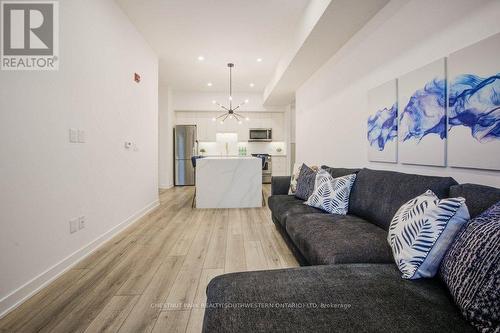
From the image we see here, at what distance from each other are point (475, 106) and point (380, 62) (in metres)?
1.19

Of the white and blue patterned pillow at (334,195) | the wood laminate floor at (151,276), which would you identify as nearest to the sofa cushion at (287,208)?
the white and blue patterned pillow at (334,195)

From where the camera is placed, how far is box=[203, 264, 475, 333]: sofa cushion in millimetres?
734

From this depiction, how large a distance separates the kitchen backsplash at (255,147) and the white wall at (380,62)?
3105mm

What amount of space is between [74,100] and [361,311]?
2.65 metres

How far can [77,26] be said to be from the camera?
2.16 meters

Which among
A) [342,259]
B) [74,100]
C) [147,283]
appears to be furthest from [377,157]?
[74,100]

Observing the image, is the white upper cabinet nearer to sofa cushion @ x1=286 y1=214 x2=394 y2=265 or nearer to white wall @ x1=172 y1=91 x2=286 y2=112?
white wall @ x1=172 y1=91 x2=286 y2=112

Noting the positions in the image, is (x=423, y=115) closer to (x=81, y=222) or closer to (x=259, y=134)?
(x=81, y=222)

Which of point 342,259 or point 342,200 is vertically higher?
point 342,200

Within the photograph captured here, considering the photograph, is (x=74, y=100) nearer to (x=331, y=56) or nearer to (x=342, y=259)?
(x=342, y=259)

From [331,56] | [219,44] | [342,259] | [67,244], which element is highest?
[219,44]

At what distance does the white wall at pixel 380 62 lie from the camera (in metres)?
1.51

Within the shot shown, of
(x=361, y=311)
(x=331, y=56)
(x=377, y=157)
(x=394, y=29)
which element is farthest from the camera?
(x=331, y=56)
